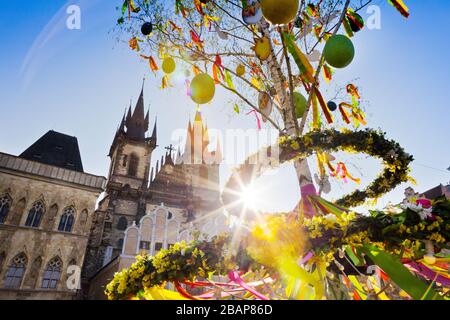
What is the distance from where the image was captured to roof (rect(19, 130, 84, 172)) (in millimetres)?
24508

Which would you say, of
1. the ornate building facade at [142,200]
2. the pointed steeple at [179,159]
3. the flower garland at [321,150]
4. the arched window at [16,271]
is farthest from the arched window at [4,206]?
the pointed steeple at [179,159]

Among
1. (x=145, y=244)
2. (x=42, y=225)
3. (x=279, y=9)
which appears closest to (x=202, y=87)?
(x=279, y=9)

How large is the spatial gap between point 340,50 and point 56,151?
97.4 feet

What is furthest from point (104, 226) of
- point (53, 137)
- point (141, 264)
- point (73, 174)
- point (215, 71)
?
point (141, 264)

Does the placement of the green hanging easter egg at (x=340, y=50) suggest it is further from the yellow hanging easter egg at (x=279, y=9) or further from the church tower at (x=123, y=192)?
the church tower at (x=123, y=192)

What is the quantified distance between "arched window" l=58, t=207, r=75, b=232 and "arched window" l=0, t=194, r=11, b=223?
136 inches

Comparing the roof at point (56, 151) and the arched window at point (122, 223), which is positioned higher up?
the roof at point (56, 151)

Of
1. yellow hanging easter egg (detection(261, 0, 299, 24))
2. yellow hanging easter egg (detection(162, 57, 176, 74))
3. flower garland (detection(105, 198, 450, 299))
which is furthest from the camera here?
yellow hanging easter egg (detection(162, 57, 176, 74))

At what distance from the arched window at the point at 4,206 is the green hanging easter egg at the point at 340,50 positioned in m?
23.2

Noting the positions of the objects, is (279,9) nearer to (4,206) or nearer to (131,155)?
(4,206)

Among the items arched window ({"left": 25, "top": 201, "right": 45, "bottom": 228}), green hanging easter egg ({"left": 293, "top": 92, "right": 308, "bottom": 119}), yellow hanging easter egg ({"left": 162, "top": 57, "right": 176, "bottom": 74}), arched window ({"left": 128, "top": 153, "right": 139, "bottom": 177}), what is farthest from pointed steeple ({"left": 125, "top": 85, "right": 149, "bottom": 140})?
green hanging easter egg ({"left": 293, "top": 92, "right": 308, "bottom": 119})

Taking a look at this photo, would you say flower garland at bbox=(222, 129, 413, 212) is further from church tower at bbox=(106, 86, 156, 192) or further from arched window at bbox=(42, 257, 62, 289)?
church tower at bbox=(106, 86, 156, 192)

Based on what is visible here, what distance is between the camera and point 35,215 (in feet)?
62.5

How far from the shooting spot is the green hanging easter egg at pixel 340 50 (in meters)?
3.27
